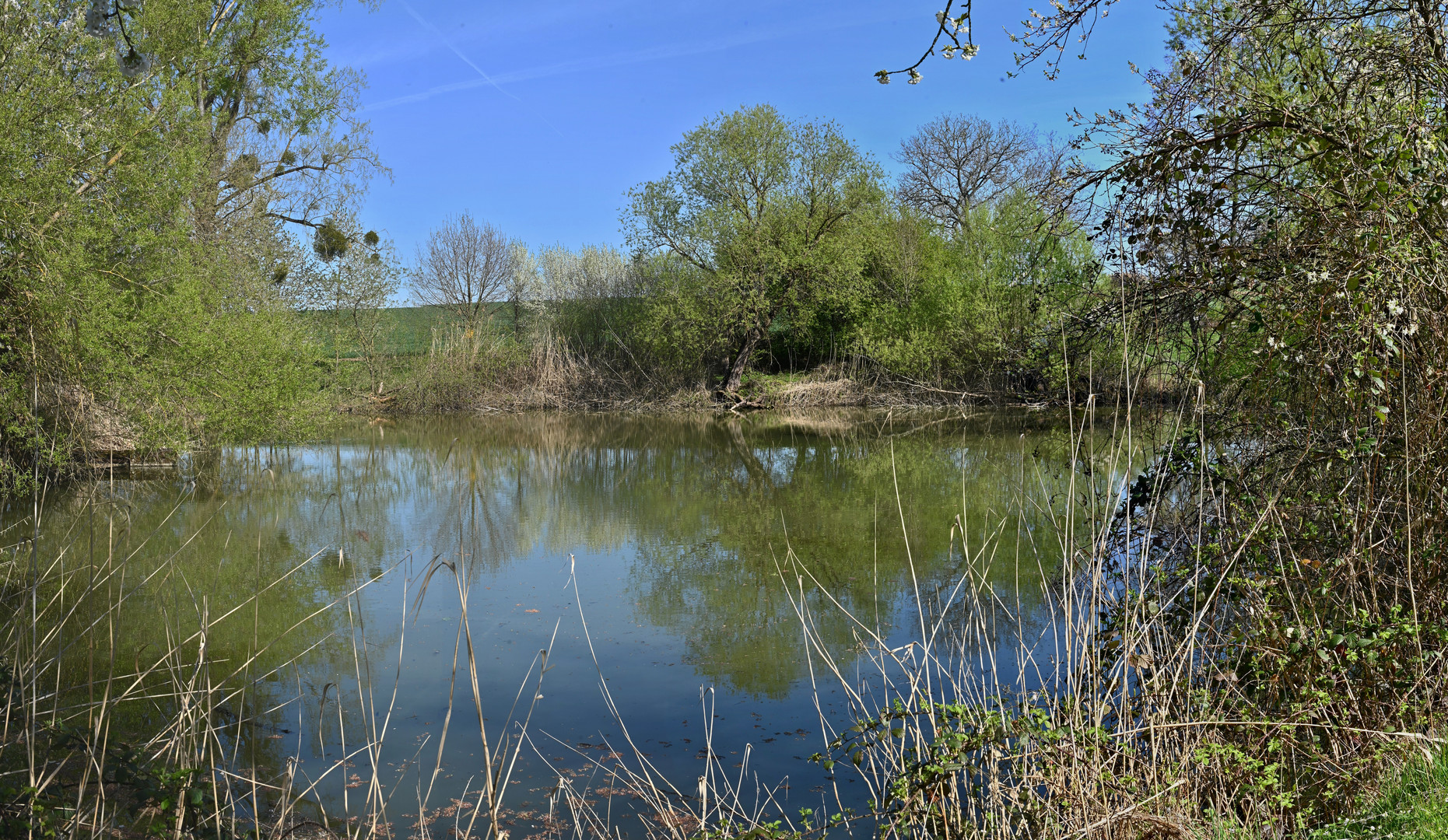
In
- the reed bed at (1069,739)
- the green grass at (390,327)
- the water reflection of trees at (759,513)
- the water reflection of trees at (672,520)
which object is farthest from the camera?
the green grass at (390,327)

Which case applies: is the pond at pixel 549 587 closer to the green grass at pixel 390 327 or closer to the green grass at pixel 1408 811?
the green grass at pixel 1408 811

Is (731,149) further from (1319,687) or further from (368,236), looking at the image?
(1319,687)

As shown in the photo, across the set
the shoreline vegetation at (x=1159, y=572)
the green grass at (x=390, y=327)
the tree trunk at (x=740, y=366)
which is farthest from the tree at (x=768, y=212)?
the shoreline vegetation at (x=1159, y=572)

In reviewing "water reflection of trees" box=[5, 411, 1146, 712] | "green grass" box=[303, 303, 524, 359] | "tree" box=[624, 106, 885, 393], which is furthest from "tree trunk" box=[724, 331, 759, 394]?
"water reflection of trees" box=[5, 411, 1146, 712]

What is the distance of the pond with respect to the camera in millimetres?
4160

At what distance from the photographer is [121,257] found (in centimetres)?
1038

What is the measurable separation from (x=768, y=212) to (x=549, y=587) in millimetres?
20225

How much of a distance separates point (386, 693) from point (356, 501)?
21.0 ft

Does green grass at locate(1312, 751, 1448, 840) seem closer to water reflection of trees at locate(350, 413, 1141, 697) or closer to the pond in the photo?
the pond

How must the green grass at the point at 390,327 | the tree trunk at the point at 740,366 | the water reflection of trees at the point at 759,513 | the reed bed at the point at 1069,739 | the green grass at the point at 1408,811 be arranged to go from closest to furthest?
the green grass at the point at 1408,811, the reed bed at the point at 1069,739, the water reflection of trees at the point at 759,513, the green grass at the point at 390,327, the tree trunk at the point at 740,366

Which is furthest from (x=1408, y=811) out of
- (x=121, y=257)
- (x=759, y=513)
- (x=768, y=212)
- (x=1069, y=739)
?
(x=768, y=212)

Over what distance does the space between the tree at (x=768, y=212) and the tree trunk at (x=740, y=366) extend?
610 mm

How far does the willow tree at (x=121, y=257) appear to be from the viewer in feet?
25.8

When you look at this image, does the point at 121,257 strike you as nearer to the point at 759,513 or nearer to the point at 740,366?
the point at 759,513
